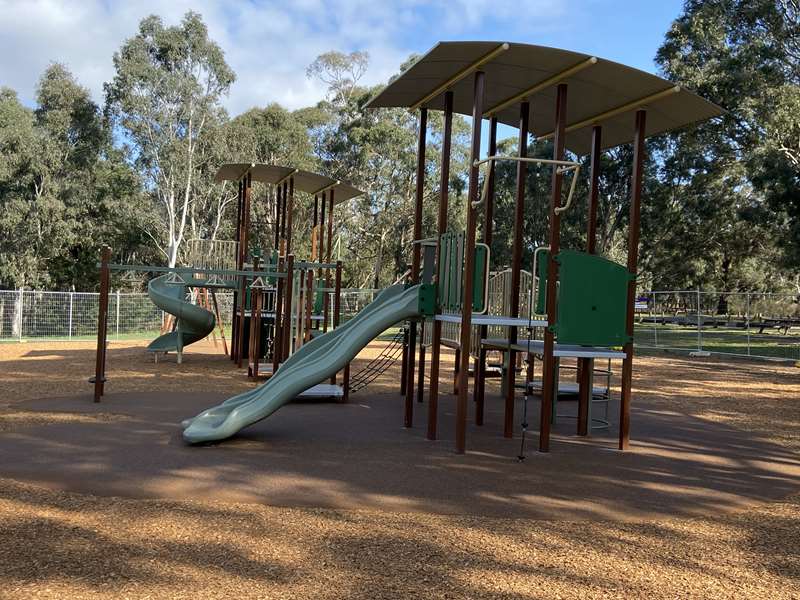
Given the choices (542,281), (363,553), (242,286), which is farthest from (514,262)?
(242,286)

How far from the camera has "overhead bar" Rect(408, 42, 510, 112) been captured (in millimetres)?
6820

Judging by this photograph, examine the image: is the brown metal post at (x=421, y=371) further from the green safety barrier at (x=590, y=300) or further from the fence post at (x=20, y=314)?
the fence post at (x=20, y=314)

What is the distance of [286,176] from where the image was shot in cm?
1633

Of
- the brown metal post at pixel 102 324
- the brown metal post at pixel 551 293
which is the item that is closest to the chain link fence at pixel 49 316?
the brown metal post at pixel 102 324

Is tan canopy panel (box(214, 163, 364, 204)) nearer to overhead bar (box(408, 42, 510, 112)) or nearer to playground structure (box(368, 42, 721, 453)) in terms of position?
overhead bar (box(408, 42, 510, 112))

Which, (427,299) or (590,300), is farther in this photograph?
(427,299)

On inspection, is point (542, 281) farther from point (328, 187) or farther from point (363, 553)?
point (328, 187)

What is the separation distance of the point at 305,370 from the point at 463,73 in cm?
366

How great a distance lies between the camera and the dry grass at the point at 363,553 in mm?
3566

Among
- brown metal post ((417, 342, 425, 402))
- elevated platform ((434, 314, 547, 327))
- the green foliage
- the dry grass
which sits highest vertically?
the green foliage

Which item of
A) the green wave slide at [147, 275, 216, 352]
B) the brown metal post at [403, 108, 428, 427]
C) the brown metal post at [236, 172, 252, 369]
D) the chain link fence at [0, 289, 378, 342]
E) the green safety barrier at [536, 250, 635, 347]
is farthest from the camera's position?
the chain link fence at [0, 289, 378, 342]

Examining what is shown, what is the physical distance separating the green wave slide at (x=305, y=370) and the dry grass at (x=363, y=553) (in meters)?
2.12

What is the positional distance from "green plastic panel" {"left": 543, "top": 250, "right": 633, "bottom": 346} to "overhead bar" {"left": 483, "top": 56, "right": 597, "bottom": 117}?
186cm

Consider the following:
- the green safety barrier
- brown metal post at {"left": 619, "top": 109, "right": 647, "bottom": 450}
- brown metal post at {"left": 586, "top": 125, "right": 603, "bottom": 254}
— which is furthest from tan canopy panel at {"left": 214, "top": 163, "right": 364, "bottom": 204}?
the green safety barrier
